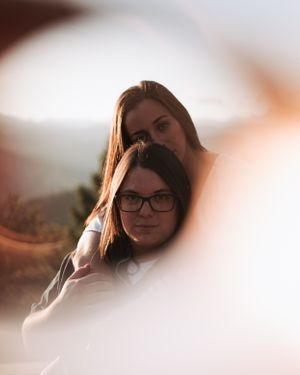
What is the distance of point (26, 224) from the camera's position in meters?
1.34

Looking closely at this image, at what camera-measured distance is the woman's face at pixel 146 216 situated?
1148 millimetres

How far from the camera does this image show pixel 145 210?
1161mm

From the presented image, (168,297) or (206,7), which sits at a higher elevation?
(206,7)

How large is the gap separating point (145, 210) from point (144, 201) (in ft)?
0.06

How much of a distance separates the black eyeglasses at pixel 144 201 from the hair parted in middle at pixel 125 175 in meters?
0.01

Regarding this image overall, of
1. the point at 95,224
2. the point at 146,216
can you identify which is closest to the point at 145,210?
the point at 146,216

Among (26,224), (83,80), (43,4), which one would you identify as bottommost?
(26,224)

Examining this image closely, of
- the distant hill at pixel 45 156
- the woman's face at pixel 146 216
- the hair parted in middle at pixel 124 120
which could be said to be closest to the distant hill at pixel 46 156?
the distant hill at pixel 45 156

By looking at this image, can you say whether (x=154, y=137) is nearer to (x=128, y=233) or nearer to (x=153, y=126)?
(x=153, y=126)

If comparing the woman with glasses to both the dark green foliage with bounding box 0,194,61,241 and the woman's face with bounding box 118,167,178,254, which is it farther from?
the dark green foliage with bounding box 0,194,61,241

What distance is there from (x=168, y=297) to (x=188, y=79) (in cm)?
49

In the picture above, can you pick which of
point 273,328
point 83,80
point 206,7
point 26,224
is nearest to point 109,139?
point 83,80

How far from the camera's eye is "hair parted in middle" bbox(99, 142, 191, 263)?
3.74ft

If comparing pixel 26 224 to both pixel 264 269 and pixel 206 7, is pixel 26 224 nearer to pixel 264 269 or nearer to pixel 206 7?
pixel 264 269
